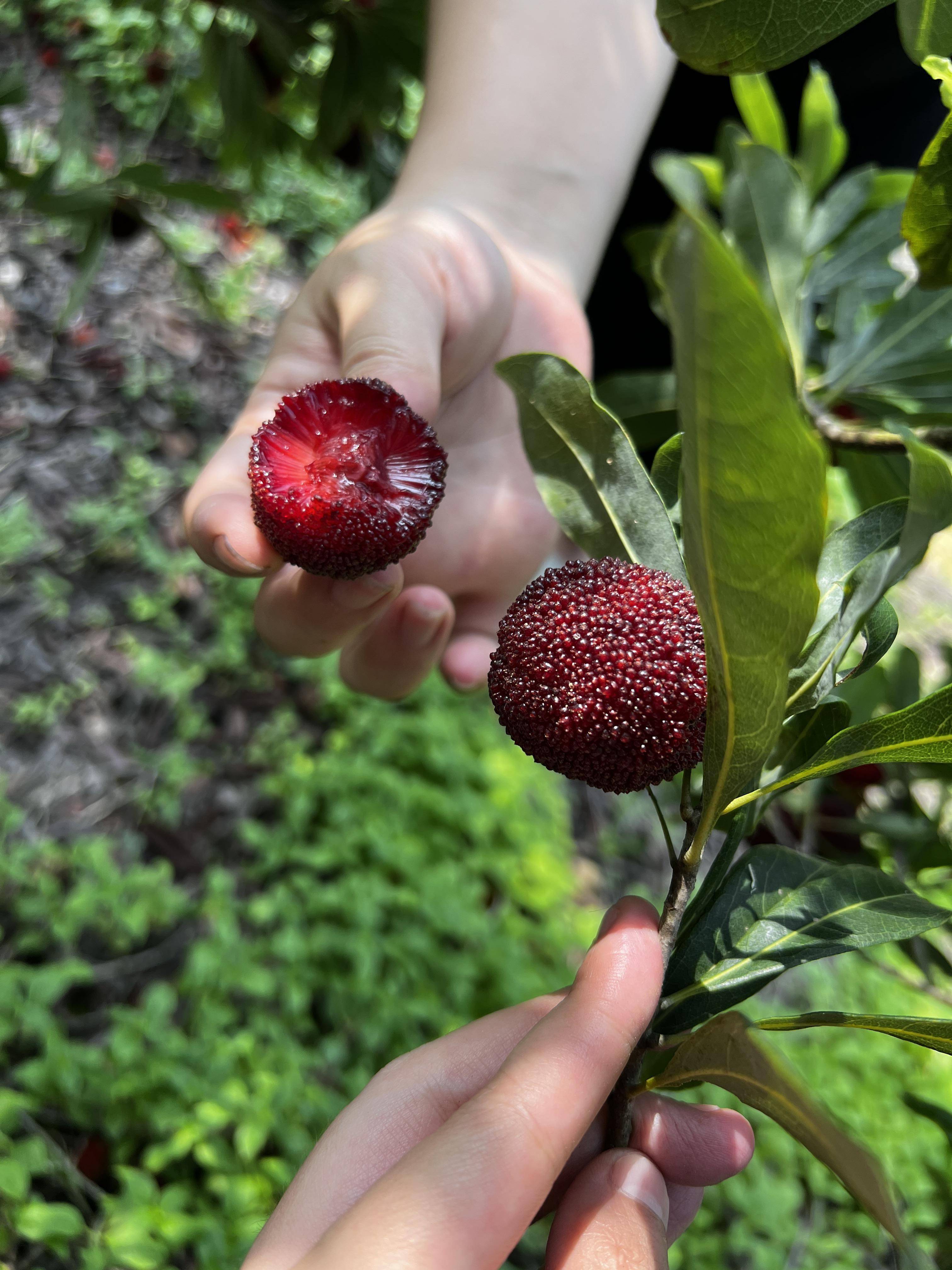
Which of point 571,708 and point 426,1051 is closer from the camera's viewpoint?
point 571,708

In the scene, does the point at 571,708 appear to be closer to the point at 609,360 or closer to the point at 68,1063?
the point at 68,1063

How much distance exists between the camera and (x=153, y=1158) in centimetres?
142

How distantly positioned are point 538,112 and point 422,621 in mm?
892

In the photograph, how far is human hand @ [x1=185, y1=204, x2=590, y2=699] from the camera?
955 millimetres

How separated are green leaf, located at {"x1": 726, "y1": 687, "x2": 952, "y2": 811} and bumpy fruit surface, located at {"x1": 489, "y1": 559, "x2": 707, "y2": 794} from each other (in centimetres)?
8

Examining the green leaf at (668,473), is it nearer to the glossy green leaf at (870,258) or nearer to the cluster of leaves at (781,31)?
the cluster of leaves at (781,31)

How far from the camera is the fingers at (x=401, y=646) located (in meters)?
1.12

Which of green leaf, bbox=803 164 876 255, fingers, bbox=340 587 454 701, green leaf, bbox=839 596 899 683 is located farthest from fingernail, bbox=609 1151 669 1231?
green leaf, bbox=803 164 876 255

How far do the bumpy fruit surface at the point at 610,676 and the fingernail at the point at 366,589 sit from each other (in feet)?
1.10

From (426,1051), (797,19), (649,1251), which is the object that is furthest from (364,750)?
(797,19)

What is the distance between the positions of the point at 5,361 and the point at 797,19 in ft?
8.45

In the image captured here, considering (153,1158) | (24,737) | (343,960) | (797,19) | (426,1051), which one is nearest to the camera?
(797,19)

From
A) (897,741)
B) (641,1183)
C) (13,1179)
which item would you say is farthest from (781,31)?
(13,1179)

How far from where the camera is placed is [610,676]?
583mm
